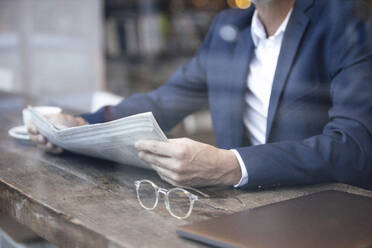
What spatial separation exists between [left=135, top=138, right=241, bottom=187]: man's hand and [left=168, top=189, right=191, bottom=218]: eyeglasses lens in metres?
0.02

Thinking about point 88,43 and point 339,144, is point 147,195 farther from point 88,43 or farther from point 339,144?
point 88,43

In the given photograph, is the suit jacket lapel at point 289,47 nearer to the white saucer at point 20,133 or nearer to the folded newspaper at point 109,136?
the folded newspaper at point 109,136

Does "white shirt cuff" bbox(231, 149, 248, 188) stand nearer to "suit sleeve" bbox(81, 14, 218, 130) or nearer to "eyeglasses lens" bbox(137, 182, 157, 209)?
"eyeglasses lens" bbox(137, 182, 157, 209)

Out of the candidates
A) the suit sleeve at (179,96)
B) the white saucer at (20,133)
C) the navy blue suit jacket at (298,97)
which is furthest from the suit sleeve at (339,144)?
the white saucer at (20,133)

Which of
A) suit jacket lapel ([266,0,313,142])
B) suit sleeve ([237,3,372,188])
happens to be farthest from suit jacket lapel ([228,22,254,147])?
suit sleeve ([237,3,372,188])

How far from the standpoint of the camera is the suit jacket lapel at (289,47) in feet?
3.59

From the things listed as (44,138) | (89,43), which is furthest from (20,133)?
(89,43)

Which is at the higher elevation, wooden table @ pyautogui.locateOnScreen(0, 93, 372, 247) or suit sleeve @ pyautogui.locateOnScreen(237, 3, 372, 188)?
suit sleeve @ pyautogui.locateOnScreen(237, 3, 372, 188)

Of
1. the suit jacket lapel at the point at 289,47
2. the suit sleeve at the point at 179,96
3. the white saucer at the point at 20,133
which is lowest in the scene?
the white saucer at the point at 20,133

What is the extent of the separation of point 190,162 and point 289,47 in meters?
0.42

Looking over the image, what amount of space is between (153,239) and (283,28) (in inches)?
25.9

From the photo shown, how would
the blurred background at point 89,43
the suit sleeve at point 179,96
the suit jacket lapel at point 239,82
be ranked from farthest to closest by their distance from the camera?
the blurred background at point 89,43, the suit sleeve at point 179,96, the suit jacket lapel at point 239,82

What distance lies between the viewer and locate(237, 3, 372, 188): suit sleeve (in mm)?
887

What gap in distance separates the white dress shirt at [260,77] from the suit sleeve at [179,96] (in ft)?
0.59
